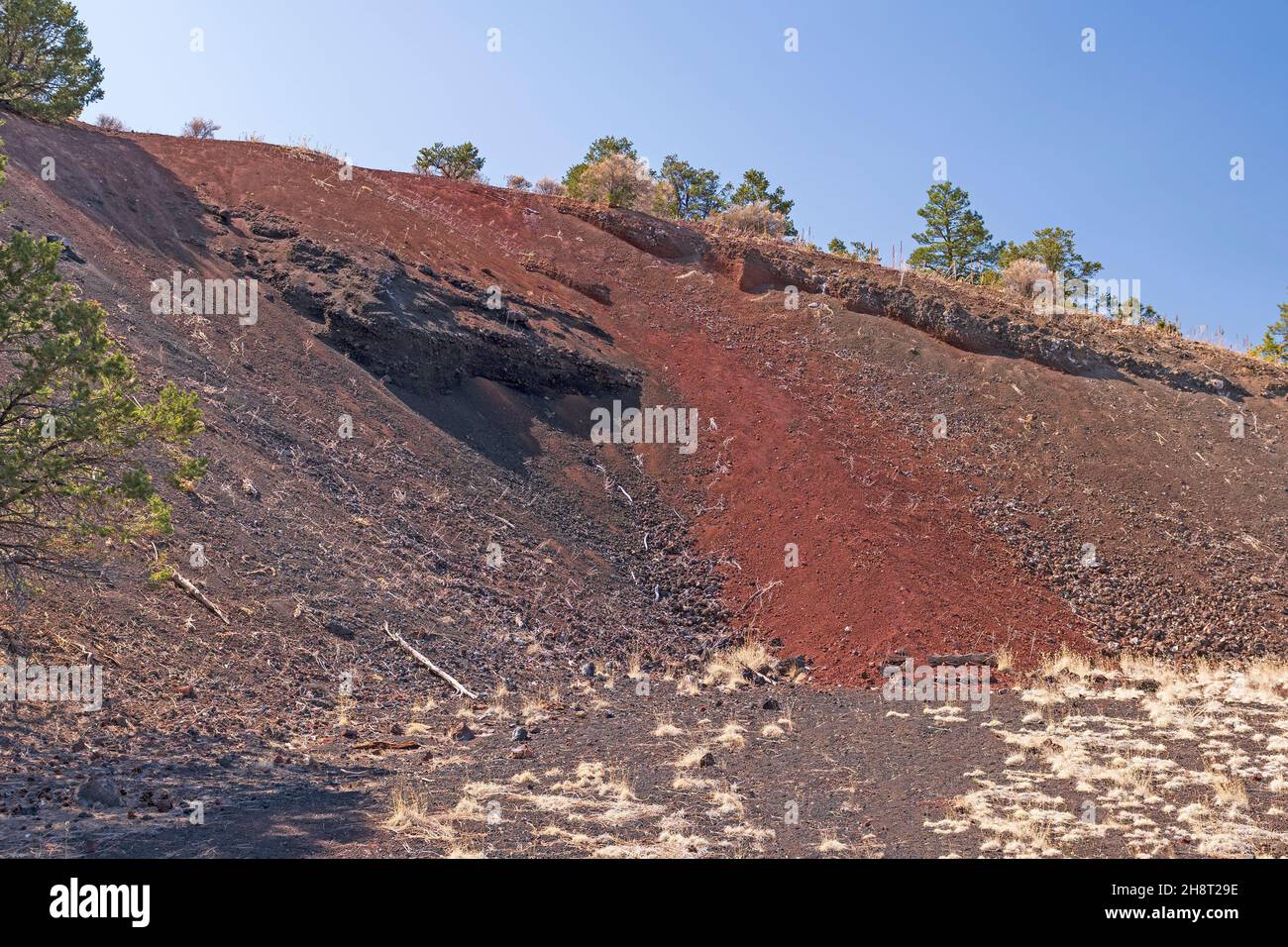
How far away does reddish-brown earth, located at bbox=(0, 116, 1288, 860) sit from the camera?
44.6ft

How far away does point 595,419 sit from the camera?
22.8m

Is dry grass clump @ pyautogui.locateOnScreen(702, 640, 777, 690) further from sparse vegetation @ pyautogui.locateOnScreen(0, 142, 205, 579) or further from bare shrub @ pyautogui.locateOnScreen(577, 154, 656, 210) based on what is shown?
bare shrub @ pyautogui.locateOnScreen(577, 154, 656, 210)

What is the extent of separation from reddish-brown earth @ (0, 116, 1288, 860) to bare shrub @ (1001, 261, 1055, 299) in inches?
112

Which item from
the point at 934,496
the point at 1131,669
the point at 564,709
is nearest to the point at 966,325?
the point at 934,496

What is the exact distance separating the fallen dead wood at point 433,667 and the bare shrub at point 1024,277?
24.6 m

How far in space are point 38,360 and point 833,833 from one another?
769 centimetres

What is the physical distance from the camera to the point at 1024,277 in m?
32.6

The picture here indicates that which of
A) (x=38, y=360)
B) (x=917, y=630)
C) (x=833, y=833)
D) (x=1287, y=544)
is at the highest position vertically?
(x=38, y=360)

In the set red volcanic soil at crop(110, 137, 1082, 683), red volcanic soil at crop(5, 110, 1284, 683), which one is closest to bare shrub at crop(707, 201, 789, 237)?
red volcanic soil at crop(5, 110, 1284, 683)

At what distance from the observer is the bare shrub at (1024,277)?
32.4m

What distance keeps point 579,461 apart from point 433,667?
27.4 feet

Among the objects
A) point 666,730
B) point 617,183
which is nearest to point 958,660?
point 666,730

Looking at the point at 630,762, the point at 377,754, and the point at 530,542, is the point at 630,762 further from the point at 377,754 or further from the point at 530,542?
the point at 530,542

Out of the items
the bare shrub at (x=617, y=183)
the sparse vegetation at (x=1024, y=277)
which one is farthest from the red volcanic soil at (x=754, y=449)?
the sparse vegetation at (x=1024, y=277)
